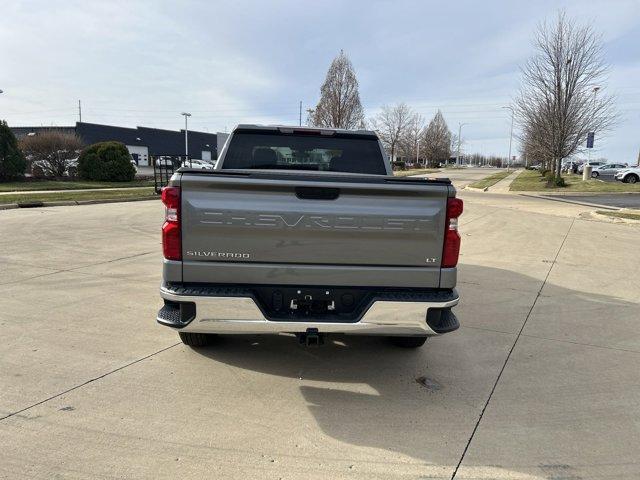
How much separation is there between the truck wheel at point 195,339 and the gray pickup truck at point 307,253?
2.67 feet

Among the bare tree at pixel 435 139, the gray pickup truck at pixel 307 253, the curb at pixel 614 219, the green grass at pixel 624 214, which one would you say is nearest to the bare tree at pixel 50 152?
the curb at pixel 614 219

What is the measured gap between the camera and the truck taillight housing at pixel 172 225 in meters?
3.38

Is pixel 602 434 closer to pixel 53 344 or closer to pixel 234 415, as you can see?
pixel 234 415

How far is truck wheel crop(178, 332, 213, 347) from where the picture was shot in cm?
437

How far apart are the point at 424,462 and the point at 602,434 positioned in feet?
4.47

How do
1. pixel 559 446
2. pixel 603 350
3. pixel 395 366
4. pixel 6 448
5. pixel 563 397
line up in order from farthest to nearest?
pixel 603 350, pixel 395 366, pixel 563 397, pixel 559 446, pixel 6 448

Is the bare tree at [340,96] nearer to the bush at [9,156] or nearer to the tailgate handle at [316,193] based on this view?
the bush at [9,156]

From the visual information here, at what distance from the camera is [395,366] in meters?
4.36

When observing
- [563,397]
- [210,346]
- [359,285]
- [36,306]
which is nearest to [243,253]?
[359,285]

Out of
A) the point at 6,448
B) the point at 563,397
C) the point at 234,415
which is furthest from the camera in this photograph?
the point at 563,397

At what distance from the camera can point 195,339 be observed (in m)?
4.43

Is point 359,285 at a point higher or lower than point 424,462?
higher

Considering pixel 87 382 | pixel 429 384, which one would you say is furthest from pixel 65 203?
pixel 429 384

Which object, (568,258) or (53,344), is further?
(568,258)
